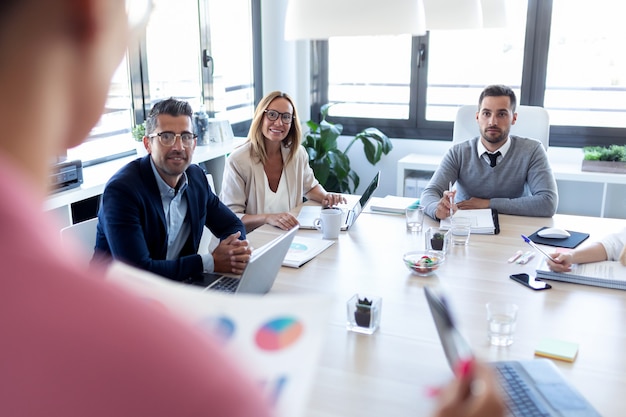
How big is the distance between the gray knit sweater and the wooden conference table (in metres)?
0.54

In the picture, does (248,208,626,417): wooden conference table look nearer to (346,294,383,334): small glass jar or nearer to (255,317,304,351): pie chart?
(346,294,383,334): small glass jar

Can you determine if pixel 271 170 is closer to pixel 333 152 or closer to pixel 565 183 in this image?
pixel 333 152

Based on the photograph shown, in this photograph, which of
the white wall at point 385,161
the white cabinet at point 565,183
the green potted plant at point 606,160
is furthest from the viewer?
the white wall at point 385,161

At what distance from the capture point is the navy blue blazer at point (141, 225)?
6.53 ft

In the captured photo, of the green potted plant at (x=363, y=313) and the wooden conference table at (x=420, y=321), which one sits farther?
the green potted plant at (x=363, y=313)

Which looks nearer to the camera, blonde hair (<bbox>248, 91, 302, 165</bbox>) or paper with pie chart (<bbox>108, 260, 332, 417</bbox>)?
paper with pie chart (<bbox>108, 260, 332, 417</bbox>)

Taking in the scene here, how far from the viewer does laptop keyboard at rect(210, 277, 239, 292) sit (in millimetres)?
1818

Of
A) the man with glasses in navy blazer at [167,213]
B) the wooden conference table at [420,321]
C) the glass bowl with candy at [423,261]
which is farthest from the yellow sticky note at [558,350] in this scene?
the man with glasses in navy blazer at [167,213]

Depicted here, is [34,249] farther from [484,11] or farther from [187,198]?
[484,11]

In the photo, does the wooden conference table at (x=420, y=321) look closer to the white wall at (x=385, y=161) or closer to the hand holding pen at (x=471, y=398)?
the hand holding pen at (x=471, y=398)

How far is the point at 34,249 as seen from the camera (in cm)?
25

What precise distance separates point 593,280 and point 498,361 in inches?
26.7

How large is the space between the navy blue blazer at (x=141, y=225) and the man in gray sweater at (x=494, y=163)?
1170mm

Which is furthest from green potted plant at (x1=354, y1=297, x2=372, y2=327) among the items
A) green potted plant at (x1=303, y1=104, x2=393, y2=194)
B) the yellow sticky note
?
green potted plant at (x1=303, y1=104, x2=393, y2=194)
